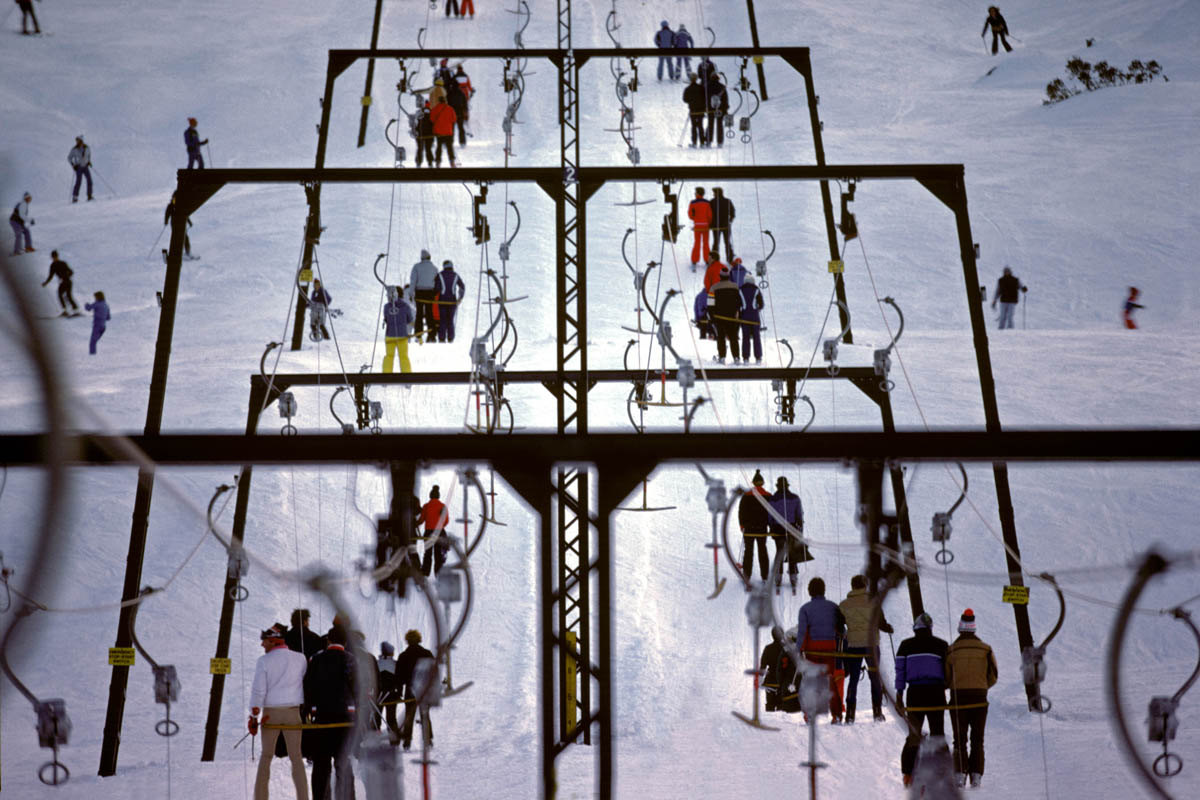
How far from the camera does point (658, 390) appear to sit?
63.4ft

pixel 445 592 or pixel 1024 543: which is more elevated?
pixel 1024 543

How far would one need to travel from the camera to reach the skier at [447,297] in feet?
59.7

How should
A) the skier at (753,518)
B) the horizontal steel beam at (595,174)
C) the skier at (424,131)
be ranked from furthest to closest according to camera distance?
the skier at (424,131)
the skier at (753,518)
the horizontal steel beam at (595,174)

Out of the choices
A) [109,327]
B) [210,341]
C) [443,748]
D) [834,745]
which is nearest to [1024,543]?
[834,745]

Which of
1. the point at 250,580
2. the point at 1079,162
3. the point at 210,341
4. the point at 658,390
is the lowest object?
the point at 250,580

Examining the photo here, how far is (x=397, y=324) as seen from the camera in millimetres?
17906

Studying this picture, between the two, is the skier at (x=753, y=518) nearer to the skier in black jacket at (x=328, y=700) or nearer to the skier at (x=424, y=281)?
the skier in black jacket at (x=328, y=700)

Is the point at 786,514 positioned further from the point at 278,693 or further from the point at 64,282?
the point at 64,282

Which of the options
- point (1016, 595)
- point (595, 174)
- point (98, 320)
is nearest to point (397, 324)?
point (595, 174)

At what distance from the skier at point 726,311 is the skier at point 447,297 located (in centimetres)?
301

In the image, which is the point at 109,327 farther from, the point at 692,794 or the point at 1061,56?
the point at 1061,56

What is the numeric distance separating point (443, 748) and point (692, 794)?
292 cm

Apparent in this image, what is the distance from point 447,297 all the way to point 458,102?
1001cm

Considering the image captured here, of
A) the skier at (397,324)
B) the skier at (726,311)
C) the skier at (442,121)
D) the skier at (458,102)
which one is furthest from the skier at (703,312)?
the skier at (458,102)
